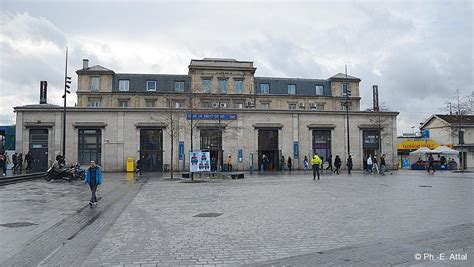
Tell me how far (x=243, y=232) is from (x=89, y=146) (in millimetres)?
35385

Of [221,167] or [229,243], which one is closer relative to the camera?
[229,243]

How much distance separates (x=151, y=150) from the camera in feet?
136

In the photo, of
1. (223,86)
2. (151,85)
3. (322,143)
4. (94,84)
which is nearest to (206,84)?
(223,86)

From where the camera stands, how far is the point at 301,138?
145 feet

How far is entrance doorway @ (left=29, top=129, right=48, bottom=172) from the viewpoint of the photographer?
1547 inches

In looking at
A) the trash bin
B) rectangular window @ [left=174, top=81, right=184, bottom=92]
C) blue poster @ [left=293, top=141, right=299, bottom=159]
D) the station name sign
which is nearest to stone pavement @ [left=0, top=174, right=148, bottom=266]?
the trash bin

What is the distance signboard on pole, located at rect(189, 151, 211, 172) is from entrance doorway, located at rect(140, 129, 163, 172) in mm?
15394

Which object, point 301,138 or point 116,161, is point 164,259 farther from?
point 301,138

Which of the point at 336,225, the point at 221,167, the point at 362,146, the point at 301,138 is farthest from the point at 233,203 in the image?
the point at 362,146

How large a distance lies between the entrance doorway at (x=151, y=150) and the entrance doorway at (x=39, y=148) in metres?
9.51

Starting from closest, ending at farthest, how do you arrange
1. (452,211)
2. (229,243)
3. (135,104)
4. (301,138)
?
1. (229,243)
2. (452,211)
3. (301,138)
4. (135,104)

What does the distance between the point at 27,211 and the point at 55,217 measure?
188cm

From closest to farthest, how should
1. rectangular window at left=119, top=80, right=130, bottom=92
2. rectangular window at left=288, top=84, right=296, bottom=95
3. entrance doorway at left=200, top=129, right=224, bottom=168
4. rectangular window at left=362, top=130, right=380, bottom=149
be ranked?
entrance doorway at left=200, top=129, right=224, bottom=168, rectangular window at left=362, top=130, right=380, bottom=149, rectangular window at left=119, top=80, right=130, bottom=92, rectangular window at left=288, top=84, right=296, bottom=95

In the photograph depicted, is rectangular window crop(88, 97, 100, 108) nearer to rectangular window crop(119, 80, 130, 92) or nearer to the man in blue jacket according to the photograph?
rectangular window crop(119, 80, 130, 92)
